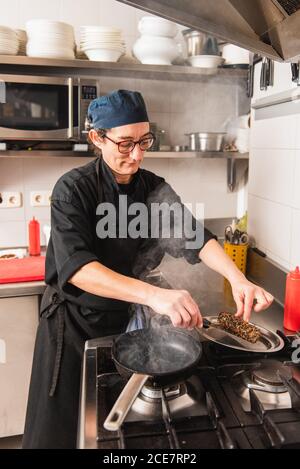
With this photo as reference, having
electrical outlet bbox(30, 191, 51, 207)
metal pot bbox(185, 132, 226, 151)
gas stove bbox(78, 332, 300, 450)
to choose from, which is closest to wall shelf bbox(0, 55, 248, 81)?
metal pot bbox(185, 132, 226, 151)

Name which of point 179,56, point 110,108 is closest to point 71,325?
point 110,108

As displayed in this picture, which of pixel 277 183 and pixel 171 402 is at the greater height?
pixel 277 183

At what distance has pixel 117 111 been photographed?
4.50 feet

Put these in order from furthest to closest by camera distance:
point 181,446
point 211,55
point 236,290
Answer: point 211,55
point 236,290
point 181,446

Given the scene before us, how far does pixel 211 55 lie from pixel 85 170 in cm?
122

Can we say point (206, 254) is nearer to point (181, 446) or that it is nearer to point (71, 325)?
point (71, 325)

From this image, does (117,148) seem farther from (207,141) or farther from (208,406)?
(207,141)

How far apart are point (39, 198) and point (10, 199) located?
16 cm

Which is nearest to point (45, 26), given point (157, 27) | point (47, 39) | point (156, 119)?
point (47, 39)

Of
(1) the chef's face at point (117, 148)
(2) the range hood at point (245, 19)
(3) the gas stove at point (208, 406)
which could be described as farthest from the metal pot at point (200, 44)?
(3) the gas stove at point (208, 406)

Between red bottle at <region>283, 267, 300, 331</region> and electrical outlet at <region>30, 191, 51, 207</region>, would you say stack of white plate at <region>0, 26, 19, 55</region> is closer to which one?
electrical outlet at <region>30, 191, 51, 207</region>

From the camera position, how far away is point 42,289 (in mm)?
1953

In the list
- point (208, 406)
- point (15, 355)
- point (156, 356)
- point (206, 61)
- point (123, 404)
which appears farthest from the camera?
point (206, 61)
